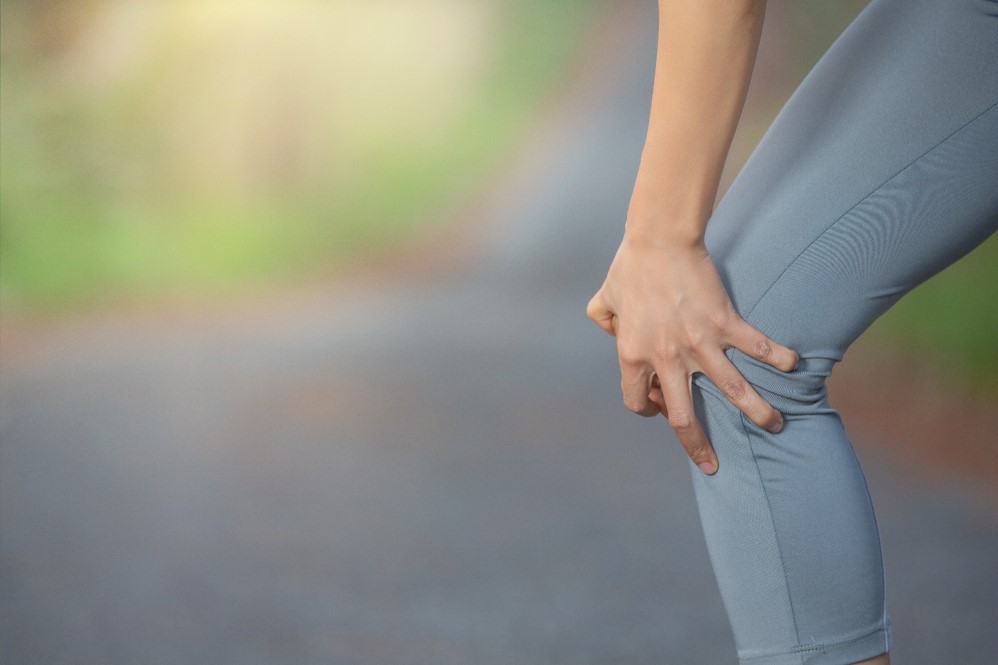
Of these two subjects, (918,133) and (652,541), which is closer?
(918,133)

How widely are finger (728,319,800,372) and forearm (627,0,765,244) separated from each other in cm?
5

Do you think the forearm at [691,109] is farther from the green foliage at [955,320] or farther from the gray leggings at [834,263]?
the green foliage at [955,320]

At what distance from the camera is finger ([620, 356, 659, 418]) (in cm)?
59

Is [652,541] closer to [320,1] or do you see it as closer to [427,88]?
[427,88]

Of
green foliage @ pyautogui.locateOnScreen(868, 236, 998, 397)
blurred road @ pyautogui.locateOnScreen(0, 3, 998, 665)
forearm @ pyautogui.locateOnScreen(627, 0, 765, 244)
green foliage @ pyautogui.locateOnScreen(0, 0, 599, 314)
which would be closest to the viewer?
forearm @ pyautogui.locateOnScreen(627, 0, 765, 244)

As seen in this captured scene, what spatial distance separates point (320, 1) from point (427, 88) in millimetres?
632

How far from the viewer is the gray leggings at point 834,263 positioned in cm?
53

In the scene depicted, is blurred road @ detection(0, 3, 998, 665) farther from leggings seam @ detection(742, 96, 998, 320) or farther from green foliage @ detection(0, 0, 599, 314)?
green foliage @ detection(0, 0, 599, 314)

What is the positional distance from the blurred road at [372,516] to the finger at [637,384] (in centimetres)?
51

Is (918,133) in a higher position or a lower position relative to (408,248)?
lower

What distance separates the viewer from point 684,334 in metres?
0.56

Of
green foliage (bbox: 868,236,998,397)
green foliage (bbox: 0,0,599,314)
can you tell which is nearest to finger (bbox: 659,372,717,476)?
green foliage (bbox: 868,236,998,397)

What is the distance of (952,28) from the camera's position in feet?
1.73

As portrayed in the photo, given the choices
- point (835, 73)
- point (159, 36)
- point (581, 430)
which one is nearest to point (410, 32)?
point (159, 36)
